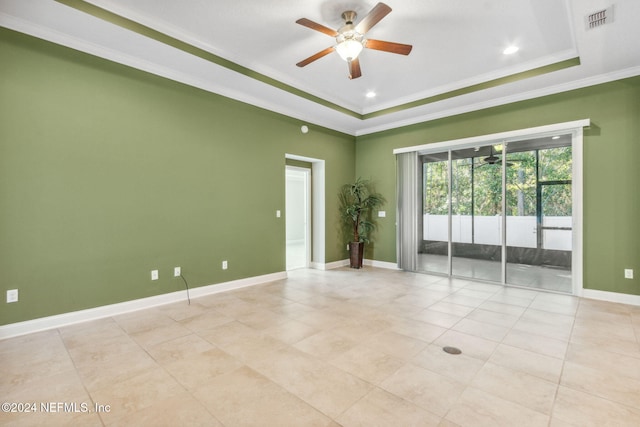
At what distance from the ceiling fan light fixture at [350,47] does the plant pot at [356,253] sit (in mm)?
4137

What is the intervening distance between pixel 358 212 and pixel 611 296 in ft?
13.9

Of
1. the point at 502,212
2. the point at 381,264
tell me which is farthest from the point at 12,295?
the point at 502,212

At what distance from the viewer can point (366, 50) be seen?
3801 mm

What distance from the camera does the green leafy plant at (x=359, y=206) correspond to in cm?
663

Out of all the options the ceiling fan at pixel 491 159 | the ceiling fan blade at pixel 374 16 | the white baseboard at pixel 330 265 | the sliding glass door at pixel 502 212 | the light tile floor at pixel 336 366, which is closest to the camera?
the light tile floor at pixel 336 366

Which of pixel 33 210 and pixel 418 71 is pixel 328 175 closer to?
pixel 418 71

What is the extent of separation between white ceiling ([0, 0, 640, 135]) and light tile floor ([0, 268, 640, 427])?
3177 millimetres

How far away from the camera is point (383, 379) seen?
2.27m

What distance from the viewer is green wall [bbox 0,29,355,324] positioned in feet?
9.98

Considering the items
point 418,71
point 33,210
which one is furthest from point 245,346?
point 418,71

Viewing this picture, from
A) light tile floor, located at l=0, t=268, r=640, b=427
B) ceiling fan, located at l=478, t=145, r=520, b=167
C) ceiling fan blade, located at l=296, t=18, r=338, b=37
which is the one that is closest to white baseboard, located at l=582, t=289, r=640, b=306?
light tile floor, located at l=0, t=268, r=640, b=427

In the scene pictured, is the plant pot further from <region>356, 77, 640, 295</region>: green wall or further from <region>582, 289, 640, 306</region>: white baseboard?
<region>582, 289, 640, 306</region>: white baseboard

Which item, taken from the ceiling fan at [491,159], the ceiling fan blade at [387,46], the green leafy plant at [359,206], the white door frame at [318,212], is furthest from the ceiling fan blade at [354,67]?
the green leafy plant at [359,206]

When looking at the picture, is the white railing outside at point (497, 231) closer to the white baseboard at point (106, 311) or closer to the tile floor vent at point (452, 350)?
the tile floor vent at point (452, 350)
